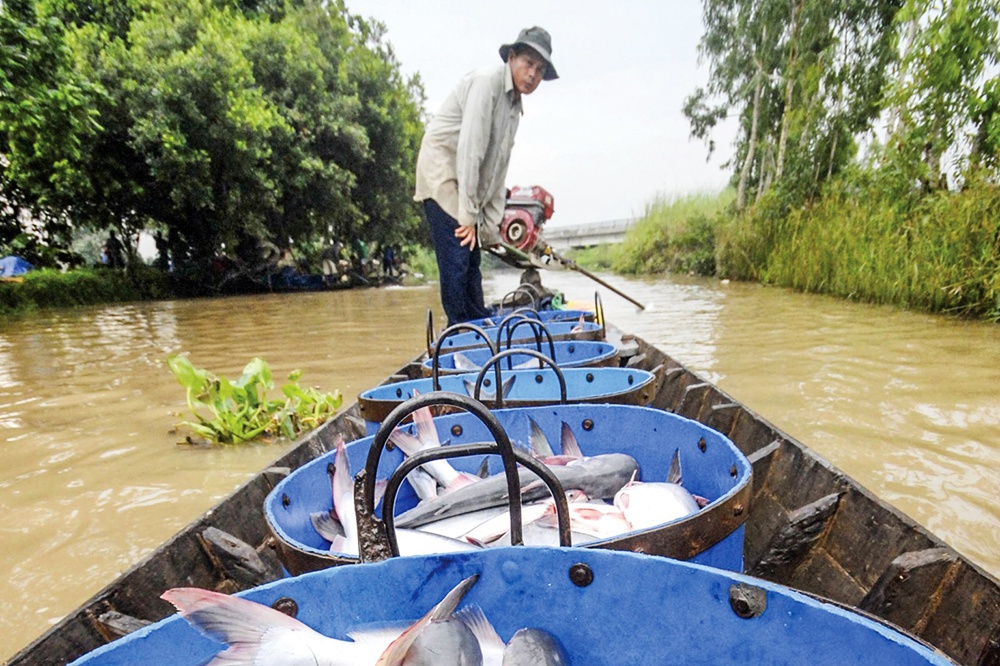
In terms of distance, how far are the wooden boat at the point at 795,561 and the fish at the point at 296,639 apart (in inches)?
10.7

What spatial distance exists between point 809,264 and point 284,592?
40.4 feet

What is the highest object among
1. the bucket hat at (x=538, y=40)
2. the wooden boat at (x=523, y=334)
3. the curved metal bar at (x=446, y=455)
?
the bucket hat at (x=538, y=40)

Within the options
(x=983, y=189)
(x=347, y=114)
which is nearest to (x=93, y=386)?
(x=983, y=189)

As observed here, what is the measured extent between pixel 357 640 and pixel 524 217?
22.8ft

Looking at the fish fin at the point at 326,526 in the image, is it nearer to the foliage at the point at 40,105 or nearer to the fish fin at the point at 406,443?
the fish fin at the point at 406,443

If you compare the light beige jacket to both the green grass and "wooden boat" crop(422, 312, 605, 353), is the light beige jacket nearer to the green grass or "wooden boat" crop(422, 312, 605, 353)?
"wooden boat" crop(422, 312, 605, 353)

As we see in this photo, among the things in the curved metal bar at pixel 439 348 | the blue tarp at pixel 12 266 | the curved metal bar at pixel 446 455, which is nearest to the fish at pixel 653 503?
the curved metal bar at pixel 446 455

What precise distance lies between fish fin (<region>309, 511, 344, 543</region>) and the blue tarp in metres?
18.9

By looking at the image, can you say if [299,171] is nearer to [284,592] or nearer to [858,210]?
[858,210]

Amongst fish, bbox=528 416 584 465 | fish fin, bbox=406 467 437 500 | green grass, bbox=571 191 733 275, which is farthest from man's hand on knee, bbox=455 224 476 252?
green grass, bbox=571 191 733 275

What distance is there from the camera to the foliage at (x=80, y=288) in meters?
13.1

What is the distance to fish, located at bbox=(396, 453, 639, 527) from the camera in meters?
1.64

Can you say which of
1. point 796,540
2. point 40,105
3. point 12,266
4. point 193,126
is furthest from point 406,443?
point 12,266

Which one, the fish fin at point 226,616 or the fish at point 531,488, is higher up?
the fish fin at point 226,616
